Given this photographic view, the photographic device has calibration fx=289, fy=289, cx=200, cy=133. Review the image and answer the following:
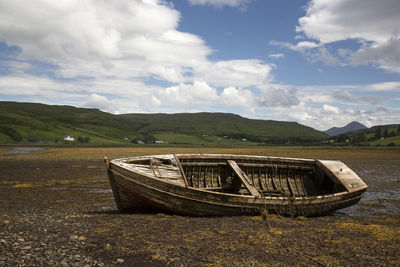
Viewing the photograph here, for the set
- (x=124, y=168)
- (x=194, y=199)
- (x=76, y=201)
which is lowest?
(x=76, y=201)

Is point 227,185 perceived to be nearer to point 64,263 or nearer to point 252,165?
point 252,165

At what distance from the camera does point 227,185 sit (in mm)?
19359

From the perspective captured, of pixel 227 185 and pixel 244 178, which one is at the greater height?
pixel 244 178

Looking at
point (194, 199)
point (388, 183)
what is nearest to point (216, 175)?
point (194, 199)

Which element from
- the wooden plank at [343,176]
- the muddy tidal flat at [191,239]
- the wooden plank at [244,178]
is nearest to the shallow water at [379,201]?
the muddy tidal flat at [191,239]

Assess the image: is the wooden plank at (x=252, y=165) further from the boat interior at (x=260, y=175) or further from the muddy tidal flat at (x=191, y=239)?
the muddy tidal flat at (x=191, y=239)

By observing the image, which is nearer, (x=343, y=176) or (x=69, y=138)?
(x=343, y=176)

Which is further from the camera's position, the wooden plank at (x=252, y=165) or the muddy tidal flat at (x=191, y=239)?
the wooden plank at (x=252, y=165)

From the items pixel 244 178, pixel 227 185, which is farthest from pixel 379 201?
pixel 227 185

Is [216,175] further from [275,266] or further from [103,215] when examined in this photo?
[275,266]

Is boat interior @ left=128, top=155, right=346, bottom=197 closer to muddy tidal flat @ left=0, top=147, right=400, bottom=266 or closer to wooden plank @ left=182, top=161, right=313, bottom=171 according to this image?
wooden plank @ left=182, top=161, right=313, bottom=171

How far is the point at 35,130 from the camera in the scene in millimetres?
160000

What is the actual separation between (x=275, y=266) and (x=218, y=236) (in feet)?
10.6

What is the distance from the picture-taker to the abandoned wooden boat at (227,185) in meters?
14.0
